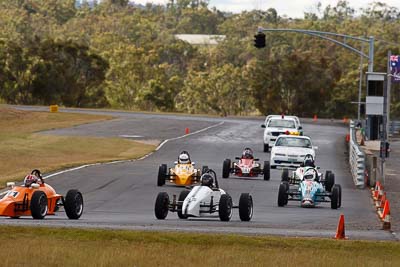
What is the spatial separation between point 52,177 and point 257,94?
86.2 meters

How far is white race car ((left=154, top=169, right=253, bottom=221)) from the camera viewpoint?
24312 millimetres

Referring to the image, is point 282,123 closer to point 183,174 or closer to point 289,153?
point 289,153

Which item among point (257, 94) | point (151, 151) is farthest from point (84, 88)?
point (151, 151)

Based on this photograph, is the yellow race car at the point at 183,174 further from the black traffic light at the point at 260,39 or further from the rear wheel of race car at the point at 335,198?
the black traffic light at the point at 260,39

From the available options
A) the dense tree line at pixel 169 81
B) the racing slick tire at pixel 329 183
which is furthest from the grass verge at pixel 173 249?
the dense tree line at pixel 169 81

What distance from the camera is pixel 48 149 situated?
5672 cm

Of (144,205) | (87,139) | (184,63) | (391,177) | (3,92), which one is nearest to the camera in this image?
(144,205)

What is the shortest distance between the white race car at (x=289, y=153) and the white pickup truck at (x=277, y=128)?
372 inches

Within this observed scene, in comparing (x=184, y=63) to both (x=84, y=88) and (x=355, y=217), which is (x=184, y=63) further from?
(x=355, y=217)

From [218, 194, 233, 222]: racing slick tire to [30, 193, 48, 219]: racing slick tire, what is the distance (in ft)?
12.8

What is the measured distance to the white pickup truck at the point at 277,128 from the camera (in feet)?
187

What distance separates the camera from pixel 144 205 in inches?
1192

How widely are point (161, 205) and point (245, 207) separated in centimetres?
195

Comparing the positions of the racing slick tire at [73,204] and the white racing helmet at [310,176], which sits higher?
the white racing helmet at [310,176]
